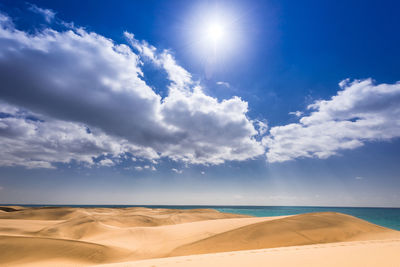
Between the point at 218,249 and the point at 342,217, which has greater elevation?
the point at 342,217

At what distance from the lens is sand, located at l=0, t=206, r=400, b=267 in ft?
19.4

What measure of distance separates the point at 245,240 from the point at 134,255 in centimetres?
594

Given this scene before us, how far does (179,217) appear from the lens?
3133 centimetres

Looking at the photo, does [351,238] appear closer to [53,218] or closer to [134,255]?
[134,255]

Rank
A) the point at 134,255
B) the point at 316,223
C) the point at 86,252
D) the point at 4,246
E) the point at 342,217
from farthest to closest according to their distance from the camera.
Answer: the point at 342,217 → the point at 316,223 → the point at 134,255 → the point at 86,252 → the point at 4,246

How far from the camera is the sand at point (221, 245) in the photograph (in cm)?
591

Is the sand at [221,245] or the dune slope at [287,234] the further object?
the dune slope at [287,234]

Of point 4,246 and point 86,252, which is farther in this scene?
point 86,252

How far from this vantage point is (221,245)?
1106cm

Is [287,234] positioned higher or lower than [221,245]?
higher

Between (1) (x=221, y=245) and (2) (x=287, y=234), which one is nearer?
(1) (x=221, y=245)

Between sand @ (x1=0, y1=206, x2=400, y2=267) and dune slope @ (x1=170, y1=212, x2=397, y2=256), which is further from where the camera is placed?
dune slope @ (x1=170, y1=212, x2=397, y2=256)

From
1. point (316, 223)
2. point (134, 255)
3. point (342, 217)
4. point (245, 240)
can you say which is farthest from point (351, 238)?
point (134, 255)

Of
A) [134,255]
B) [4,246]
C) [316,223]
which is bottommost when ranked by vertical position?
[134,255]
